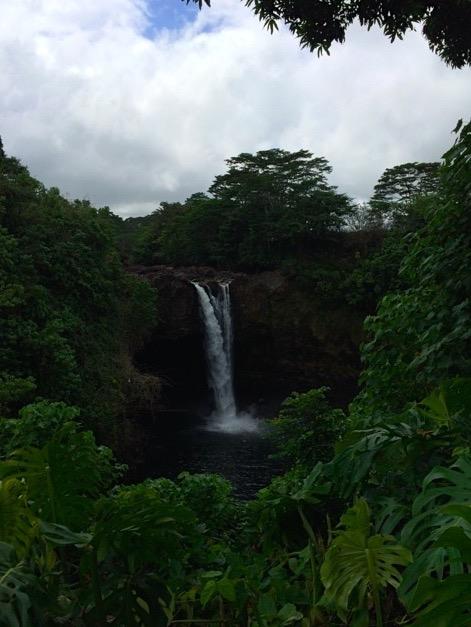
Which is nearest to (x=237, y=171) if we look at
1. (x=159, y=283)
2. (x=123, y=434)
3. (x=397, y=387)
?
(x=159, y=283)

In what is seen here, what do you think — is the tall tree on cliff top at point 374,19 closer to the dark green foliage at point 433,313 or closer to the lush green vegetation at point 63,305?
the dark green foliage at point 433,313

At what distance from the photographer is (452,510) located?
104 cm

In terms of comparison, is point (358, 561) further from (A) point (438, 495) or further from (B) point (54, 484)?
(B) point (54, 484)

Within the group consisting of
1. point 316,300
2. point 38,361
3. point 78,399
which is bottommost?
point 78,399

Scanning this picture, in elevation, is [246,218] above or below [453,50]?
above

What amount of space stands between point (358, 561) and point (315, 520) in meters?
0.83

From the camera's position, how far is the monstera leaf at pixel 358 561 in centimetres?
146

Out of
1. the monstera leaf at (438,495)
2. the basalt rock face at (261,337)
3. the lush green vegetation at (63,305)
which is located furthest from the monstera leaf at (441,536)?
the basalt rock face at (261,337)

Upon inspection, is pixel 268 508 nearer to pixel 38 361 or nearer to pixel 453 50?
pixel 453 50

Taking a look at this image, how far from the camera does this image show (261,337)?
64.3 feet

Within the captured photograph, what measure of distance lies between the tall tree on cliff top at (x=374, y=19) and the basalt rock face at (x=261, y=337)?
1446cm

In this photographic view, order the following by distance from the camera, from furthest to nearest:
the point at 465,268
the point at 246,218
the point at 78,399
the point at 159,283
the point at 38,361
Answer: the point at 246,218
the point at 159,283
the point at 78,399
the point at 38,361
the point at 465,268

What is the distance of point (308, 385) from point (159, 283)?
270 inches

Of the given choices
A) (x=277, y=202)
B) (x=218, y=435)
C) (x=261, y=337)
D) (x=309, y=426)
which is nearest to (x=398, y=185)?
(x=277, y=202)
